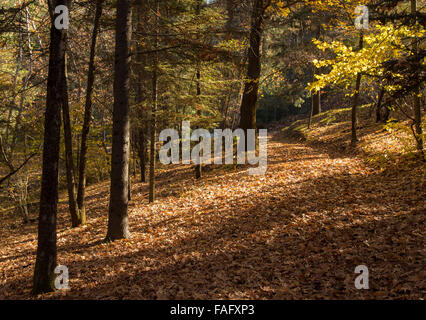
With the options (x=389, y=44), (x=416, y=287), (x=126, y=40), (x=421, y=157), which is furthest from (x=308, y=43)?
(x=416, y=287)

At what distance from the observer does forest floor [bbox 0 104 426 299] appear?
4469 millimetres

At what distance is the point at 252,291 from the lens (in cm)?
441

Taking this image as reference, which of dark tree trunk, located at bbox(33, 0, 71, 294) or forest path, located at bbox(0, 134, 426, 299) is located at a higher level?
dark tree trunk, located at bbox(33, 0, 71, 294)

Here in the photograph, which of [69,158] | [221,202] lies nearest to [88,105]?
[69,158]

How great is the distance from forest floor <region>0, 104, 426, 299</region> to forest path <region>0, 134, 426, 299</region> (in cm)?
2

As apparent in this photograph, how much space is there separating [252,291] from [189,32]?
6.80 metres

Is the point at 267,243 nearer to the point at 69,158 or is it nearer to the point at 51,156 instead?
the point at 51,156

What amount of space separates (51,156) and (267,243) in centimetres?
465

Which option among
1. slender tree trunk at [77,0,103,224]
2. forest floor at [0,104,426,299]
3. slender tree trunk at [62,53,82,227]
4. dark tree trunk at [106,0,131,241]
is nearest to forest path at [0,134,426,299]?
forest floor at [0,104,426,299]

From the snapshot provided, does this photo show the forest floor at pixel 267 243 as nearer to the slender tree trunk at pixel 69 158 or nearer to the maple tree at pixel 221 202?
the maple tree at pixel 221 202

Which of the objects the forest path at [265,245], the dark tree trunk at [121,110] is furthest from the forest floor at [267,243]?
the dark tree trunk at [121,110]

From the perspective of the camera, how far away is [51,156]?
186 inches

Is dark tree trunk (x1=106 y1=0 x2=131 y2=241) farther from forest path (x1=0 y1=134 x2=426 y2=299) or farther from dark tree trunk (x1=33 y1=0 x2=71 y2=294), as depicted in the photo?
dark tree trunk (x1=33 y1=0 x2=71 y2=294)

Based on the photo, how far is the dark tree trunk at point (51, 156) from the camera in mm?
4645
